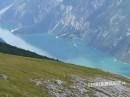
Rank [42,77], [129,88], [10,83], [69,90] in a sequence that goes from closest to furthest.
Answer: [10,83], [69,90], [42,77], [129,88]

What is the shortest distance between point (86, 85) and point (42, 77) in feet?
25.0

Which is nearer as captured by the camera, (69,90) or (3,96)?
(3,96)

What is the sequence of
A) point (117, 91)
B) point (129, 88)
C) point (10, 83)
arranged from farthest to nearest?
point (129, 88) < point (117, 91) < point (10, 83)

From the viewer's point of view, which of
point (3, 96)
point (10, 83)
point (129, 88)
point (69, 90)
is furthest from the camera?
point (129, 88)

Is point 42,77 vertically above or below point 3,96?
above

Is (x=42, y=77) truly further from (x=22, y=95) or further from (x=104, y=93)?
(x=22, y=95)

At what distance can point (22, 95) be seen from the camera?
4878cm

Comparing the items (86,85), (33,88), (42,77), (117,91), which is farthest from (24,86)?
(117,91)

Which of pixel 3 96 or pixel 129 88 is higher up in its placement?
pixel 129 88

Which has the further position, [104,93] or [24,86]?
[104,93]

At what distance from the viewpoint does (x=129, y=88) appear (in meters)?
77.6

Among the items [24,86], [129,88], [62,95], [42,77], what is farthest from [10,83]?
[129,88]

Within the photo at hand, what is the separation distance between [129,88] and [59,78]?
53.0 ft

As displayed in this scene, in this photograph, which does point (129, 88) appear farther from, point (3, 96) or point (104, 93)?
point (3, 96)
